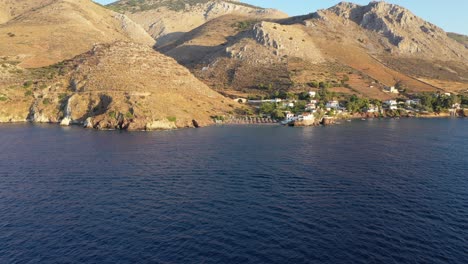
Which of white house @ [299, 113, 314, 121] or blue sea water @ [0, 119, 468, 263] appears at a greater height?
white house @ [299, 113, 314, 121]

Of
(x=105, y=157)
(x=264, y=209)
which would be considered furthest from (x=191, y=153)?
(x=264, y=209)

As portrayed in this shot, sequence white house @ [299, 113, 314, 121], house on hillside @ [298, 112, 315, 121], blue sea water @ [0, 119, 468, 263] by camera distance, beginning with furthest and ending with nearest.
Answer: white house @ [299, 113, 314, 121] → house on hillside @ [298, 112, 315, 121] → blue sea water @ [0, 119, 468, 263]

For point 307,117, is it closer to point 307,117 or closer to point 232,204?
point 307,117

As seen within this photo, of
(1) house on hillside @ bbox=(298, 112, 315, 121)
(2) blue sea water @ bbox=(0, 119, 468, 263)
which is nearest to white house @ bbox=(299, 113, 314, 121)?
(1) house on hillside @ bbox=(298, 112, 315, 121)

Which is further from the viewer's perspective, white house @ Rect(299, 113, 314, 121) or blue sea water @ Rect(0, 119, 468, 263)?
white house @ Rect(299, 113, 314, 121)

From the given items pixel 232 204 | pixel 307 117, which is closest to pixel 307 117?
pixel 307 117

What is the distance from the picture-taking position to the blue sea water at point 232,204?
45.5m

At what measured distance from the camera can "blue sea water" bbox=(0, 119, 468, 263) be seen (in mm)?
45531

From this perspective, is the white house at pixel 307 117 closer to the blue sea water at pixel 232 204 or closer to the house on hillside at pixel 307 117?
the house on hillside at pixel 307 117

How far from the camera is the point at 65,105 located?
193000mm

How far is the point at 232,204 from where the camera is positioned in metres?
61.8

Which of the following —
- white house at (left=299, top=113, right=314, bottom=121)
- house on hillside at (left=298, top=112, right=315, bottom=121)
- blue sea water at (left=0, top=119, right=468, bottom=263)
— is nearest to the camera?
blue sea water at (left=0, top=119, right=468, bottom=263)

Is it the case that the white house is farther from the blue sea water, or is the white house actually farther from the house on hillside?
the blue sea water

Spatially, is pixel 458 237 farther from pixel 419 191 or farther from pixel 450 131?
pixel 450 131
